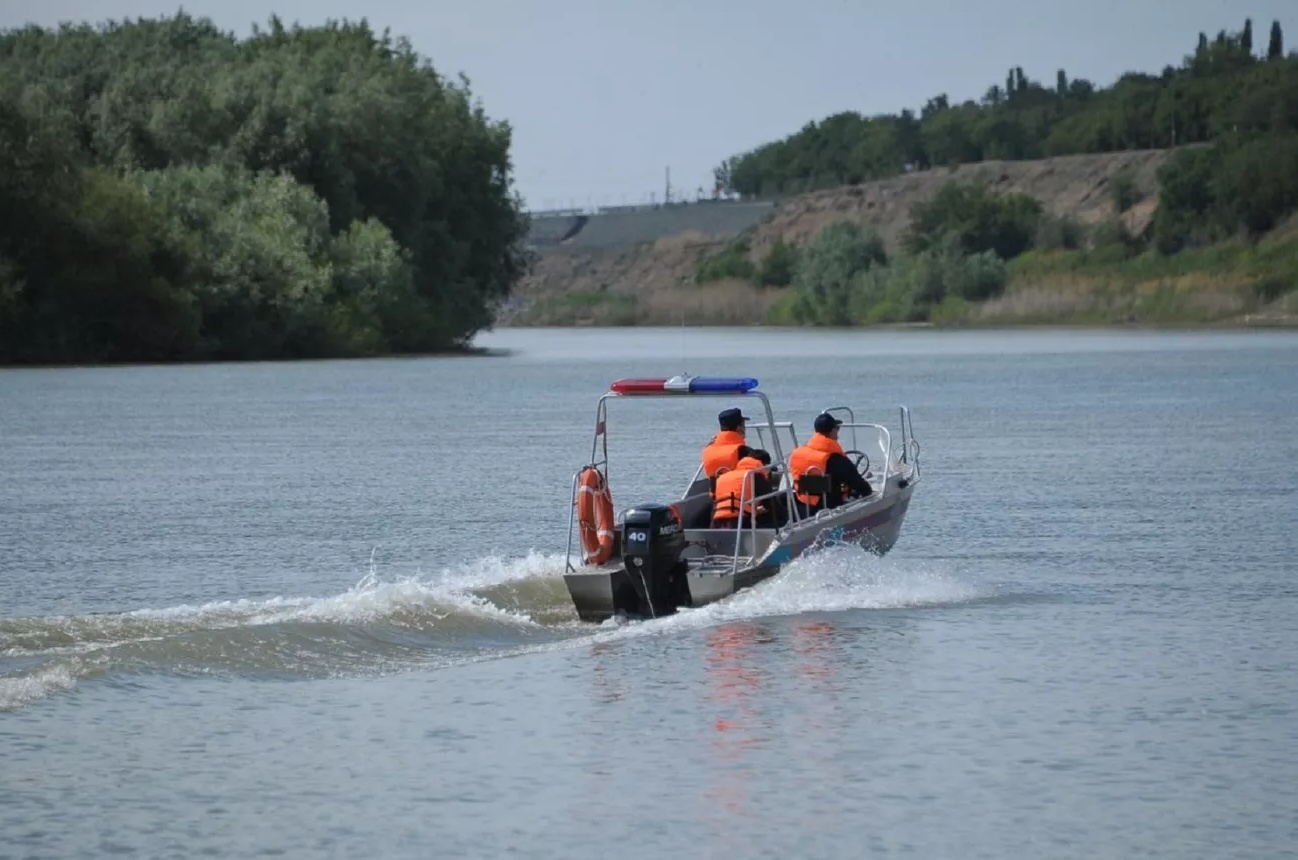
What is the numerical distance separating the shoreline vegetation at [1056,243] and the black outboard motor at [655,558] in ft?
306

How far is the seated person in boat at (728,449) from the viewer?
65.1ft

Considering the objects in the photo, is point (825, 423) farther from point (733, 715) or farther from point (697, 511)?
point (733, 715)

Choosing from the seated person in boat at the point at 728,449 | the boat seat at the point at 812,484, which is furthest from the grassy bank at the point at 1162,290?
the seated person in boat at the point at 728,449

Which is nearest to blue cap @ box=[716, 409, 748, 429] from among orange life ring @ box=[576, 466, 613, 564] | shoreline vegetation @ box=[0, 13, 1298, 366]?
orange life ring @ box=[576, 466, 613, 564]

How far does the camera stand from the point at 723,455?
1986 centimetres

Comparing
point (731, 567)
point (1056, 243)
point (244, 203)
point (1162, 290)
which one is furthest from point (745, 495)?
point (1056, 243)

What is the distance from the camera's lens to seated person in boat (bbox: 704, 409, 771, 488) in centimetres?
1984

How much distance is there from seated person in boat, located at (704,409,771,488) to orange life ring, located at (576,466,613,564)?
140cm

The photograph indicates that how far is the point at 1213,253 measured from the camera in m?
118

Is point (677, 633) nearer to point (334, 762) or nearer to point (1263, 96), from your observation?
point (334, 762)

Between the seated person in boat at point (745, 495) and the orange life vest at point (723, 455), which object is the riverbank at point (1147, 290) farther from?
the seated person in boat at point (745, 495)

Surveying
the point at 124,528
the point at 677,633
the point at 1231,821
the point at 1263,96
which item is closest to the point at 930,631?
the point at 677,633

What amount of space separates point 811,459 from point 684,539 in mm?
2342

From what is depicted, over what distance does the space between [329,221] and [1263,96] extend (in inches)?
3510
